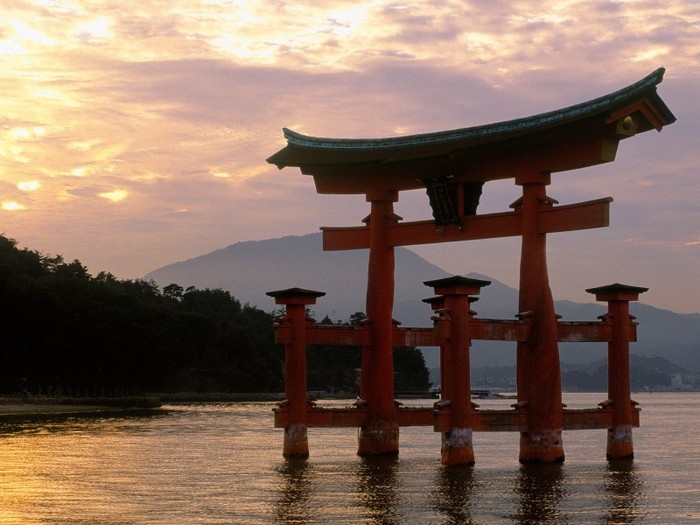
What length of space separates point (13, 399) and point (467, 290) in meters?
51.3

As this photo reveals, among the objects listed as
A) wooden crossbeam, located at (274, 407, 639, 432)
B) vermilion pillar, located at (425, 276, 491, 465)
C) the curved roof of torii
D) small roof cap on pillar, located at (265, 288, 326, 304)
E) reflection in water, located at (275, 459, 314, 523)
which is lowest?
reflection in water, located at (275, 459, 314, 523)

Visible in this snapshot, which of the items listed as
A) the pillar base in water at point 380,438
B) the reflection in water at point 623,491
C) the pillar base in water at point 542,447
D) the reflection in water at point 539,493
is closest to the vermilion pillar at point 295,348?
the pillar base in water at point 380,438

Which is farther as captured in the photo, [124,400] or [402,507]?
[124,400]

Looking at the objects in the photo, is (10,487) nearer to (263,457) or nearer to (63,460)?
(63,460)

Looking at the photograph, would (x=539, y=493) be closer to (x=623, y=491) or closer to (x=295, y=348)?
(x=623, y=491)

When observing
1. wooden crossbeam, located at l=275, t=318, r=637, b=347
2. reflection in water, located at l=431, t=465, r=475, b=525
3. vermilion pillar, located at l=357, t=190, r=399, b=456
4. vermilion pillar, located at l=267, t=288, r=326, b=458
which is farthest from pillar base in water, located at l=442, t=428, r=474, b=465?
vermilion pillar, located at l=267, t=288, r=326, b=458

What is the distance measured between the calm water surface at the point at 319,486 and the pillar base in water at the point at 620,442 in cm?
44

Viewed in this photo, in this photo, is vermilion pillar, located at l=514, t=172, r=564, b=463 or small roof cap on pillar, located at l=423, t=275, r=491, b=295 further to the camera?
vermilion pillar, located at l=514, t=172, r=564, b=463

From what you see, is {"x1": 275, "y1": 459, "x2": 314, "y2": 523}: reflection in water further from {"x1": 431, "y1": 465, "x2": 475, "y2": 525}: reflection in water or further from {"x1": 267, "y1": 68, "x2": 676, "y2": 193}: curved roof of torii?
{"x1": 267, "y1": 68, "x2": 676, "y2": 193}: curved roof of torii

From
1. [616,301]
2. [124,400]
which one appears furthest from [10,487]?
[124,400]

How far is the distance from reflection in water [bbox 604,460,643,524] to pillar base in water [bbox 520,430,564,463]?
1520 mm

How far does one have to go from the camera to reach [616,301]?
109 feet

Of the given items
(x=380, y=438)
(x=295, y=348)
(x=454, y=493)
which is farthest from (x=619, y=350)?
(x=295, y=348)

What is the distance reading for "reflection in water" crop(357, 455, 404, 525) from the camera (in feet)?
78.4
